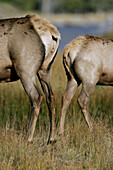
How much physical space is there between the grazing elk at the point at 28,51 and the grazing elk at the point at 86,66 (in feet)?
1.55

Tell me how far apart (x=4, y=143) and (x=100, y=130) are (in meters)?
1.47

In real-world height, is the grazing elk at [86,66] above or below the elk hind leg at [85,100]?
above

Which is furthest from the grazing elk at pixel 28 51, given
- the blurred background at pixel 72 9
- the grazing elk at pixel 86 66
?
the blurred background at pixel 72 9

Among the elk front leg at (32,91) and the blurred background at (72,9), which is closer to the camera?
the elk front leg at (32,91)

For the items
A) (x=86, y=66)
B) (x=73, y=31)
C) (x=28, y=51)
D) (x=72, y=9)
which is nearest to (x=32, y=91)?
(x=28, y=51)

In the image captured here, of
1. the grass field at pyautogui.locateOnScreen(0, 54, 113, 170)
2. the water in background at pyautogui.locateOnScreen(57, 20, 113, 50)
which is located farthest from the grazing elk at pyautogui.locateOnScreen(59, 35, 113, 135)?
the water in background at pyautogui.locateOnScreen(57, 20, 113, 50)

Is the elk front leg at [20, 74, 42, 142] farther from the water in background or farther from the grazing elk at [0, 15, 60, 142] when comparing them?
the water in background

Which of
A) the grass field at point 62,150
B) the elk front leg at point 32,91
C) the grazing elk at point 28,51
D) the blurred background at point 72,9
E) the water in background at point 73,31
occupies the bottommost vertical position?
the blurred background at point 72,9

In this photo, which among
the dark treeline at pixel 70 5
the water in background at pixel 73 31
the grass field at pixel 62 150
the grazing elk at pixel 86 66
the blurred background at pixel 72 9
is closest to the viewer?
the grass field at pixel 62 150

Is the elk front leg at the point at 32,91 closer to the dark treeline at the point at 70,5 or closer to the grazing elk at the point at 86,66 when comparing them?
the grazing elk at the point at 86,66

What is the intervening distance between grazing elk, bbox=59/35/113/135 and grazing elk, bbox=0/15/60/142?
472mm

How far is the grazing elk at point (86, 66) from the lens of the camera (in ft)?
18.8

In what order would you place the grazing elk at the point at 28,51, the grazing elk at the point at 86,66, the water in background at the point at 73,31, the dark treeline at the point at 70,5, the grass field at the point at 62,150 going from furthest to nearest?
the dark treeline at the point at 70,5
the water in background at the point at 73,31
the grazing elk at the point at 86,66
the grazing elk at the point at 28,51
the grass field at the point at 62,150

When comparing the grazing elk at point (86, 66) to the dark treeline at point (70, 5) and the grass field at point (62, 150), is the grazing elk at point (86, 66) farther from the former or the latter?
the dark treeline at point (70, 5)
